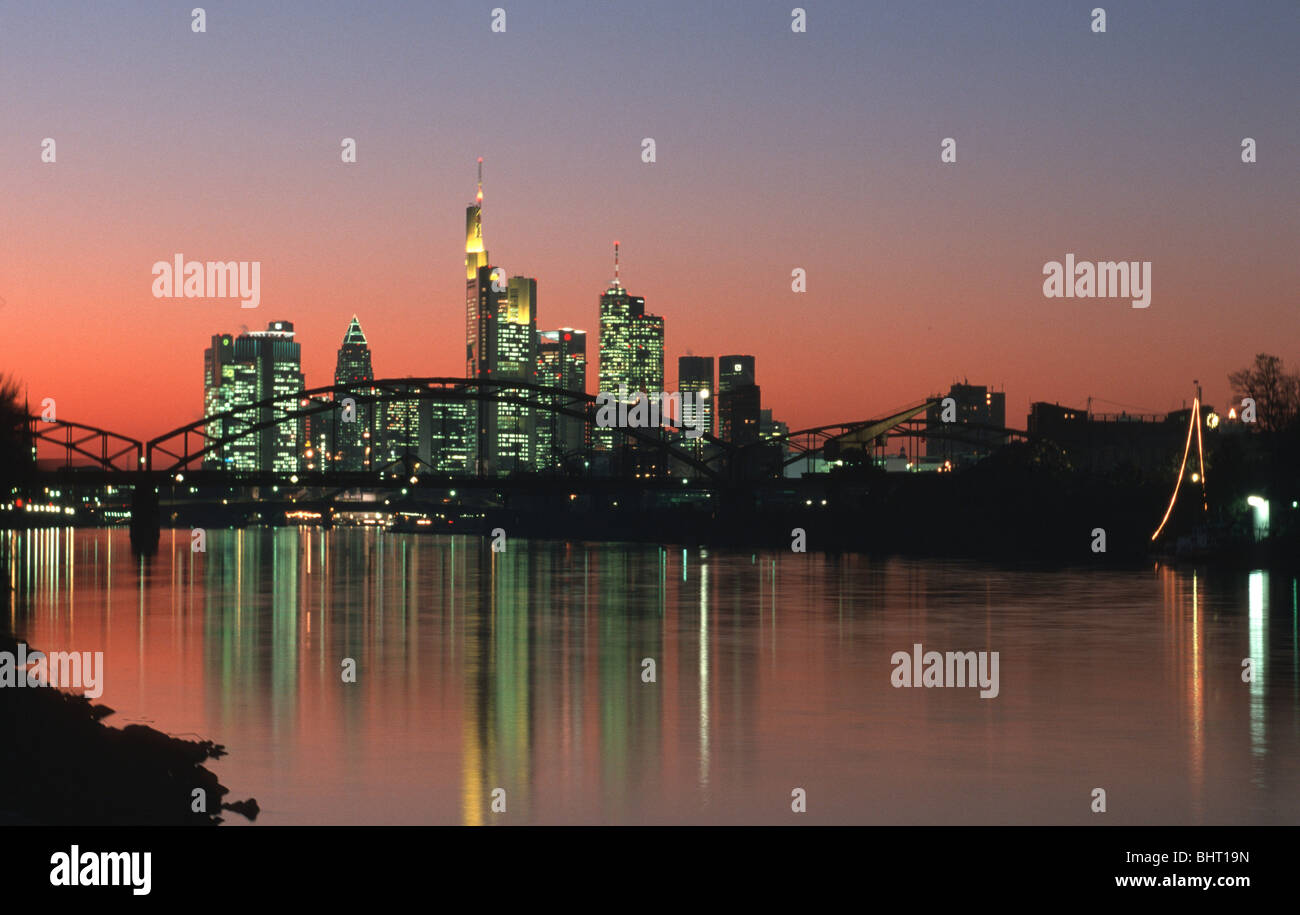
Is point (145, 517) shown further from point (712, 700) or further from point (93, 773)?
point (93, 773)

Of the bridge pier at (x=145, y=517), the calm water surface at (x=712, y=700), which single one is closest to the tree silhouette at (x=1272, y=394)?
the calm water surface at (x=712, y=700)

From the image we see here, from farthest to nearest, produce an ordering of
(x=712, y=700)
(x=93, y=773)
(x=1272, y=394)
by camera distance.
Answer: (x=1272, y=394) < (x=712, y=700) < (x=93, y=773)

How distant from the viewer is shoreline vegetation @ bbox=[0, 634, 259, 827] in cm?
2128

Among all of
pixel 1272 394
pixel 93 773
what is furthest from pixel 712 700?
pixel 1272 394

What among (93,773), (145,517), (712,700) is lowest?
(712,700)

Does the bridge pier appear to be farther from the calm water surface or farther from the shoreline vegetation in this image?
the shoreline vegetation

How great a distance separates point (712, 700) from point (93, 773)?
1811cm

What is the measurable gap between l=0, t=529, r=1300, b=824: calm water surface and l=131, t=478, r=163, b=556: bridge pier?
75.3 meters

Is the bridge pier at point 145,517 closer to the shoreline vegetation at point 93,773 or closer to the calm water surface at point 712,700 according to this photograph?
the calm water surface at point 712,700

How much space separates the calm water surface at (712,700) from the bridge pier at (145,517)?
75.3 meters

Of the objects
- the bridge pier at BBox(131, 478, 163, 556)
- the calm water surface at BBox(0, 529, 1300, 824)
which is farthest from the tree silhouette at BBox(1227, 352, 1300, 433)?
the bridge pier at BBox(131, 478, 163, 556)

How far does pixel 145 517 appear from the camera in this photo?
15812cm
